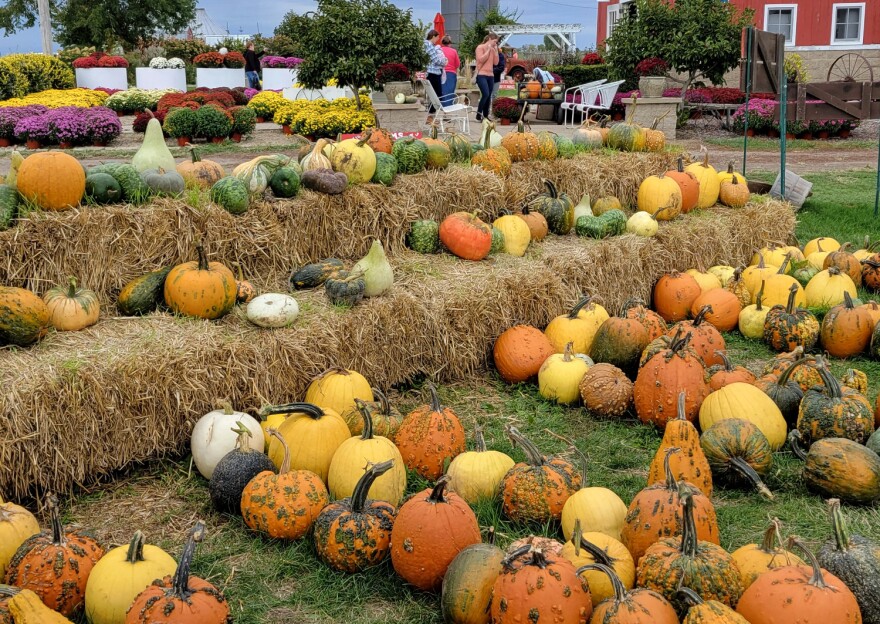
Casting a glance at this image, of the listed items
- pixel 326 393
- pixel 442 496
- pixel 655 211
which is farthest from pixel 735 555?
pixel 655 211

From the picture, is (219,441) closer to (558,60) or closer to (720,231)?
(720,231)

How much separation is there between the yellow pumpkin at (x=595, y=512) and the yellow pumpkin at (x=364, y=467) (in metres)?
0.77

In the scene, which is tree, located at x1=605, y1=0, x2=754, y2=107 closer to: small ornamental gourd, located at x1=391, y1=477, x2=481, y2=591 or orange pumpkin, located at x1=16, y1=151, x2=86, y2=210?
orange pumpkin, located at x1=16, y1=151, x2=86, y2=210

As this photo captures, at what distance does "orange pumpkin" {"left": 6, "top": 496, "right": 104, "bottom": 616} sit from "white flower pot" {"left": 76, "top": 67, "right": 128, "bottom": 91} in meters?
26.5

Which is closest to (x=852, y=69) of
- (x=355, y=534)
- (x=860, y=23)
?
(x=860, y=23)

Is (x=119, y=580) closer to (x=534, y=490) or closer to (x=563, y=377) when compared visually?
(x=534, y=490)

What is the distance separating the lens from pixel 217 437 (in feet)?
12.9

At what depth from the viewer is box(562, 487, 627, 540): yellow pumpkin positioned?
327cm

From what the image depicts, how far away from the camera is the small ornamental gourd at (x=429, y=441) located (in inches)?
154

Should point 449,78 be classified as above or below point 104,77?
below

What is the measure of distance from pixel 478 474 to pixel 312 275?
2010 mm

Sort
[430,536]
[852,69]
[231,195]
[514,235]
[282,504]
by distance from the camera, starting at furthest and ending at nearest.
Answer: [852,69] → [514,235] → [231,195] → [282,504] → [430,536]

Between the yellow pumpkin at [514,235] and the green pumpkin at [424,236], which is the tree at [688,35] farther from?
the green pumpkin at [424,236]

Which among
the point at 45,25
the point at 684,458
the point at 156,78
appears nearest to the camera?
the point at 684,458
